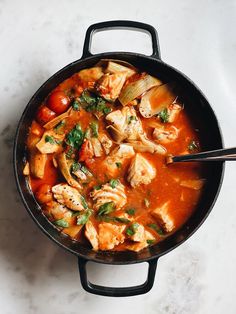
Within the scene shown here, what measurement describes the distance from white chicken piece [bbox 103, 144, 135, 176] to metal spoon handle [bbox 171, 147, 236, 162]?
332 mm

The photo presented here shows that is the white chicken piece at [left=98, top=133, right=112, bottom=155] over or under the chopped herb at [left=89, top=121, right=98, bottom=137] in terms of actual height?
under

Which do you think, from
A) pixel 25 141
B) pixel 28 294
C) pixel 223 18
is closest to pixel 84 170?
pixel 25 141

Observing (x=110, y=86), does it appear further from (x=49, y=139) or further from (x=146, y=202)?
(x=146, y=202)

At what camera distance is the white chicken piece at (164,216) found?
11.1 ft

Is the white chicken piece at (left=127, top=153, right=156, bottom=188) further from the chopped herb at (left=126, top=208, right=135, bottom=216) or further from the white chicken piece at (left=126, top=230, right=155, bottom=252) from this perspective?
the white chicken piece at (left=126, top=230, right=155, bottom=252)

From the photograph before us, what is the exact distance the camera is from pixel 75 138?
3406mm

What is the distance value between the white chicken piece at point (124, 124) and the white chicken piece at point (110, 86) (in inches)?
4.4

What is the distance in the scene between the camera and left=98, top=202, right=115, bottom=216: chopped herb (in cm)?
334

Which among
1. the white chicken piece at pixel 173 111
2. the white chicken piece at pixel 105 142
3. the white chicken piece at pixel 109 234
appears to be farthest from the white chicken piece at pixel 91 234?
the white chicken piece at pixel 173 111

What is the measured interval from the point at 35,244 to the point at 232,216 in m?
1.44

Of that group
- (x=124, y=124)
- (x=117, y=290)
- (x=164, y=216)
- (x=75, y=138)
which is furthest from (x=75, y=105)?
(x=117, y=290)

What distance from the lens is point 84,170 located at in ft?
11.2

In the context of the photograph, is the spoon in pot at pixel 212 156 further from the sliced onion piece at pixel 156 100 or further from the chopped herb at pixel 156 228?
the chopped herb at pixel 156 228

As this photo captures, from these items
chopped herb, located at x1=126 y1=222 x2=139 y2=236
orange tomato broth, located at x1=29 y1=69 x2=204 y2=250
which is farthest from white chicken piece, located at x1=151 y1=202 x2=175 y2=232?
chopped herb, located at x1=126 y1=222 x2=139 y2=236
